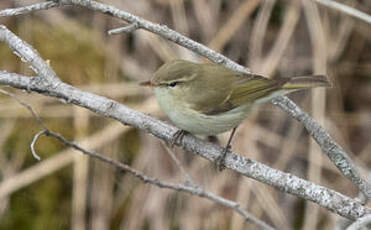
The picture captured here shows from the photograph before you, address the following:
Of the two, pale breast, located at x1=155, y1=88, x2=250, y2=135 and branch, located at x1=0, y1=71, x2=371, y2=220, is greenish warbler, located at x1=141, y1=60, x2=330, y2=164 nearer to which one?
pale breast, located at x1=155, y1=88, x2=250, y2=135

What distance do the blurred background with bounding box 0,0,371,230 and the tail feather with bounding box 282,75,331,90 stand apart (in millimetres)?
1536

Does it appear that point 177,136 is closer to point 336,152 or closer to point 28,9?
point 336,152

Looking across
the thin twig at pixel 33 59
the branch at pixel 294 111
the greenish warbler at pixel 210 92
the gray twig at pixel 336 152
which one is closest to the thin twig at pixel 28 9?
the branch at pixel 294 111

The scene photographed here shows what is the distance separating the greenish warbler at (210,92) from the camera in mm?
2814

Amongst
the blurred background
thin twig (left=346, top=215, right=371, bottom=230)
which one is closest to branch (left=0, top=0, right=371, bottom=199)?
thin twig (left=346, top=215, right=371, bottom=230)

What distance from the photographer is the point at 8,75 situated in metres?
2.42

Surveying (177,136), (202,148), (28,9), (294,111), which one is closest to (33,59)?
(28,9)

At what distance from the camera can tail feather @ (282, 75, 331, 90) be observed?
2.73m

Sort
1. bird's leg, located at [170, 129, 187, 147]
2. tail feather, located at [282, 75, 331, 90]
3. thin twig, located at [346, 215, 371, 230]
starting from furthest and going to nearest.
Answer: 1. tail feather, located at [282, 75, 331, 90]
2. bird's leg, located at [170, 129, 187, 147]
3. thin twig, located at [346, 215, 371, 230]

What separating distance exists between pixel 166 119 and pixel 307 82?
1958mm

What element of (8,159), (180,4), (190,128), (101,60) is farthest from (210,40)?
(190,128)

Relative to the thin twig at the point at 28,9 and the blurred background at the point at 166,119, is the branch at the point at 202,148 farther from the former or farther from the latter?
the blurred background at the point at 166,119

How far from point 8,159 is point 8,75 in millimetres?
2133

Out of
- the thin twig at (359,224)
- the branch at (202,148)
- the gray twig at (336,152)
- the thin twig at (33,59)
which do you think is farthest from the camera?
the thin twig at (33,59)
